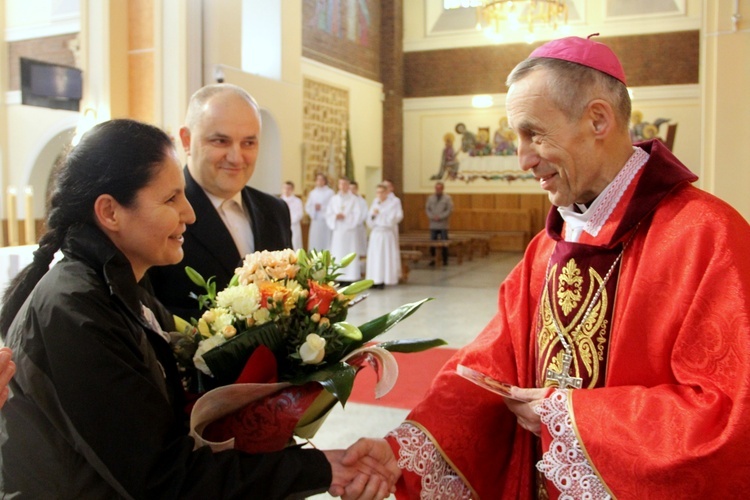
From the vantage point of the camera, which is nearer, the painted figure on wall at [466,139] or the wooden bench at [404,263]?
the wooden bench at [404,263]

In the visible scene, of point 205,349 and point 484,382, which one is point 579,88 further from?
point 205,349

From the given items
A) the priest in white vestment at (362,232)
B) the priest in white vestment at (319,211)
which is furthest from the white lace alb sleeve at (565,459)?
the priest in white vestment at (319,211)

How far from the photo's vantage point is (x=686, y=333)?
1.63m

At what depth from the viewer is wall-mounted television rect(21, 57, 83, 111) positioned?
26.8 ft

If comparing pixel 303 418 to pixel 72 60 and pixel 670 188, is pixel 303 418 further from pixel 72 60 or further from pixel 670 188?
pixel 72 60

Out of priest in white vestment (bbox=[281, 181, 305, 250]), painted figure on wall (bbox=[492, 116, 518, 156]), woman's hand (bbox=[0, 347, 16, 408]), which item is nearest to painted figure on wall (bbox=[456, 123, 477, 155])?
painted figure on wall (bbox=[492, 116, 518, 156])

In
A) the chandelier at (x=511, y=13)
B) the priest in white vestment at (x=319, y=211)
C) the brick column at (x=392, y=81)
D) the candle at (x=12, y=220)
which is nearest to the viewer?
the candle at (x=12, y=220)

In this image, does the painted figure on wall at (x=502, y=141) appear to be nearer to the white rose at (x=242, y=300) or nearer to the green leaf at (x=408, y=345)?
the green leaf at (x=408, y=345)

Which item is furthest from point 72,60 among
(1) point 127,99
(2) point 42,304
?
(2) point 42,304

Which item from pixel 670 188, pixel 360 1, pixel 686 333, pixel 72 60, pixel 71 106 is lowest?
pixel 686 333

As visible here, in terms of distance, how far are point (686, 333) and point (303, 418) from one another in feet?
2.86

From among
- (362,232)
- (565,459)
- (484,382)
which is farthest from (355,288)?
(362,232)

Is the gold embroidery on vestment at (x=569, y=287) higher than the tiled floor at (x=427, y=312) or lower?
higher

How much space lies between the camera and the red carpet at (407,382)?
5409mm
